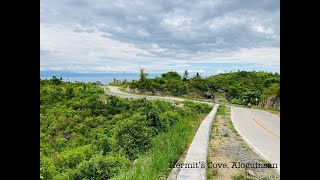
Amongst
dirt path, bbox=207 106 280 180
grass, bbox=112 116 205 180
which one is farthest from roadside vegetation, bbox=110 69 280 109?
grass, bbox=112 116 205 180

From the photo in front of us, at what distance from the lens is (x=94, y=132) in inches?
588

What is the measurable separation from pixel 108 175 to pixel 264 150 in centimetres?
424

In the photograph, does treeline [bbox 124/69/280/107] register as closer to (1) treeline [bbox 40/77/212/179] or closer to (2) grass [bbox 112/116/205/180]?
(1) treeline [bbox 40/77/212/179]

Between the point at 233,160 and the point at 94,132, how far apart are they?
382 inches

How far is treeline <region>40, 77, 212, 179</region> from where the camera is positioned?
25.1 ft

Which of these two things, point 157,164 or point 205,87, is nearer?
point 157,164

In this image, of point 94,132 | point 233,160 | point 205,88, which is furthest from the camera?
point 205,88

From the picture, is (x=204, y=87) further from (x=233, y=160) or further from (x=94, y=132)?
(x=233, y=160)

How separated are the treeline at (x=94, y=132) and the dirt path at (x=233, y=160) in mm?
1767

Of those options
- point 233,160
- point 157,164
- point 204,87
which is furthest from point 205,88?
point 157,164

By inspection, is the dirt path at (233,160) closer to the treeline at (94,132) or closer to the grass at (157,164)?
the grass at (157,164)

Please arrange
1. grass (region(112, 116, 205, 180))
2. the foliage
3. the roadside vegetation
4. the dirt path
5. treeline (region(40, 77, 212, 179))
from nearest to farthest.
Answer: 1. grass (region(112, 116, 205, 180))
2. the dirt path
3. treeline (region(40, 77, 212, 179))
4. the roadside vegetation
5. the foliage

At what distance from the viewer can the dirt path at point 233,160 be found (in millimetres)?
5469

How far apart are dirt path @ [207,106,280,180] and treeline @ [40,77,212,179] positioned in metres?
1.77
